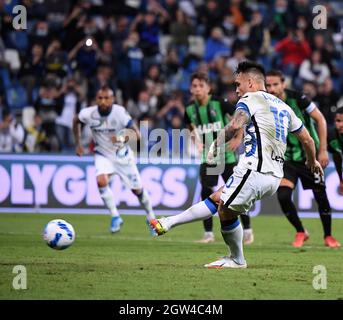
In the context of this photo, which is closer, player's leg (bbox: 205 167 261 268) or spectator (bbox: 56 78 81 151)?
player's leg (bbox: 205 167 261 268)

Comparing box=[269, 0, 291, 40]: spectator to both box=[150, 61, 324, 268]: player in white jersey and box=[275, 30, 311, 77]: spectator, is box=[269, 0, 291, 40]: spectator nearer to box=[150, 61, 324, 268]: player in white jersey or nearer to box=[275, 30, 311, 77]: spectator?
box=[275, 30, 311, 77]: spectator

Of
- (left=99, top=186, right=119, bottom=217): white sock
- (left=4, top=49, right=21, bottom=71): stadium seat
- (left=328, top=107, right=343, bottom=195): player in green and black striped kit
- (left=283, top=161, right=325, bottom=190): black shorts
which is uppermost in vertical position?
(left=4, top=49, right=21, bottom=71): stadium seat

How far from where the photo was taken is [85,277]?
8.93 meters

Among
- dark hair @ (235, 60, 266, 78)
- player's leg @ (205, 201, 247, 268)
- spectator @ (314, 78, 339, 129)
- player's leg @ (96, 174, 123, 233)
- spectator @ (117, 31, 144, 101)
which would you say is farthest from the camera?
spectator @ (117, 31, 144, 101)

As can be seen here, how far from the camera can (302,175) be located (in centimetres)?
1267

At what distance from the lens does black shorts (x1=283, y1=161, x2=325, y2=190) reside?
12.6 m

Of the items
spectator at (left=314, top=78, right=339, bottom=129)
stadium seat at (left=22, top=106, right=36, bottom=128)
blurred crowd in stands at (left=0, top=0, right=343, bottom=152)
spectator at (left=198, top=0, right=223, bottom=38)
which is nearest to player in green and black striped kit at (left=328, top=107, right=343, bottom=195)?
blurred crowd in stands at (left=0, top=0, right=343, bottom=152)

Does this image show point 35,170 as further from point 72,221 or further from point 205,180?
point 205,180

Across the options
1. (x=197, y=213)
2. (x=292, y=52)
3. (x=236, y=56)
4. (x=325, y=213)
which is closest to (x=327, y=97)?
(x=292, y=52)

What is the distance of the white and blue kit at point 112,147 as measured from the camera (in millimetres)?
14430

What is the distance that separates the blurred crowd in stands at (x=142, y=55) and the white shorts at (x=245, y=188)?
32.6 feet

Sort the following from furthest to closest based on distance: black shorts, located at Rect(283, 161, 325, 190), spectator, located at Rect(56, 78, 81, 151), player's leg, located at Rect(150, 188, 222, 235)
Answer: spectator, located at Rect(56, 78, 81, 151) → black shorts, located at Rect(283, 161, 325, 190) → player's leg, located at Rect(150, 188, 222, 235)

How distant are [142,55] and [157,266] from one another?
12188 millimetres

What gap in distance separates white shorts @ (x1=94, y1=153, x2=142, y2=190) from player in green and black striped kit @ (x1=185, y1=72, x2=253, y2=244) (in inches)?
59.4
